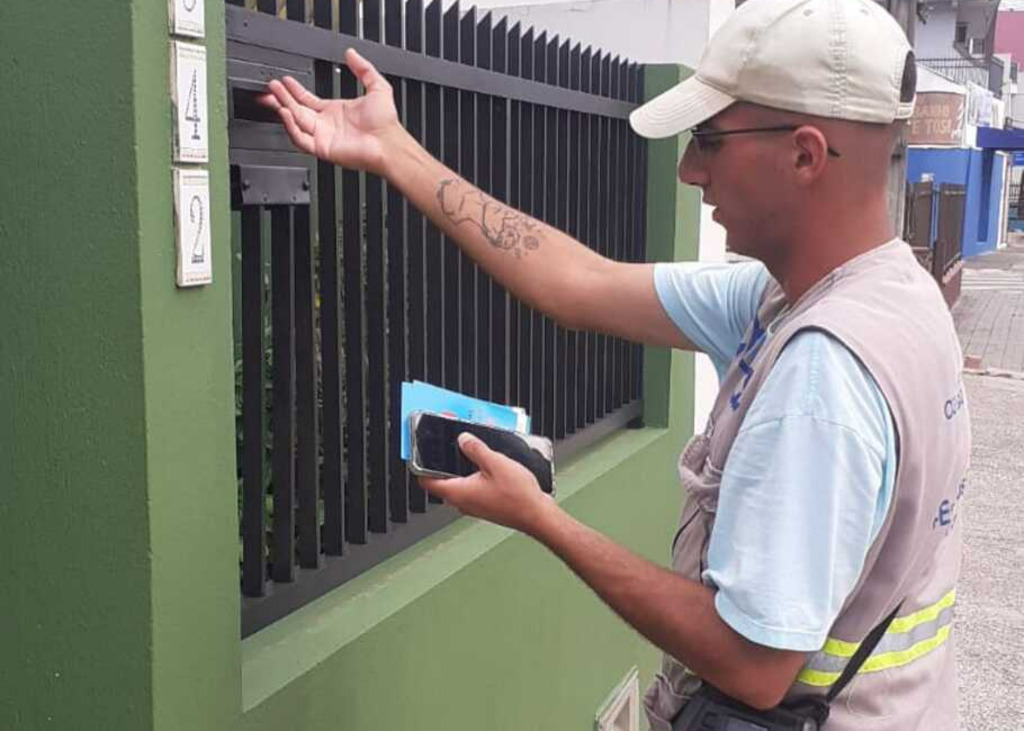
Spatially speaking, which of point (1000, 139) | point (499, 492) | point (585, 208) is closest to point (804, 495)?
point (499, 492)

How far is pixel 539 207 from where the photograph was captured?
12.5 feet

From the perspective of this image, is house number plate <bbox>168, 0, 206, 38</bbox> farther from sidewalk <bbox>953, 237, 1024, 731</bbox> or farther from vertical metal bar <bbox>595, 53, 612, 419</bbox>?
sidewalk <bbox>953, 237, 1024, 731</bbox>

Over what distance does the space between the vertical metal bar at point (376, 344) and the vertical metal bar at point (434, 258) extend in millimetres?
247

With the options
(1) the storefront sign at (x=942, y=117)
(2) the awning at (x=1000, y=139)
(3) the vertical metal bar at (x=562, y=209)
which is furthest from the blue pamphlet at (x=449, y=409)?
(2) the awning at (x=1000, y=139)

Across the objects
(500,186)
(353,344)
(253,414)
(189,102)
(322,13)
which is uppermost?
(322,13)

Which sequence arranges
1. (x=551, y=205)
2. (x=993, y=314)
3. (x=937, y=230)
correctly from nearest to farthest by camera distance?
(x=551, y=205) → (x=937, y=230) → (x=993, y=314)

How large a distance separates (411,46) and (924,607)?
181cm

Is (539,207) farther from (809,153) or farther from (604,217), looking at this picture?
(809,153)

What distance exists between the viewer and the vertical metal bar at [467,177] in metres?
3.24

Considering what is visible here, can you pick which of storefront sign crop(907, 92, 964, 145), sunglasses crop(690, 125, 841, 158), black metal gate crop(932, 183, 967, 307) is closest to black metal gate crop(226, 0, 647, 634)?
sunglasses crop(690, 125, 841, 158)

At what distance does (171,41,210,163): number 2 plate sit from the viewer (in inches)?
74.4

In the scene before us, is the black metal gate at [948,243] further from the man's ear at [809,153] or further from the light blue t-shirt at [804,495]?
the light blue t-shirt at [804,495]

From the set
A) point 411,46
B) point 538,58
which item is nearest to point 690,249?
point 538,58

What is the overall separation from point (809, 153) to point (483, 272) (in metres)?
1.53
